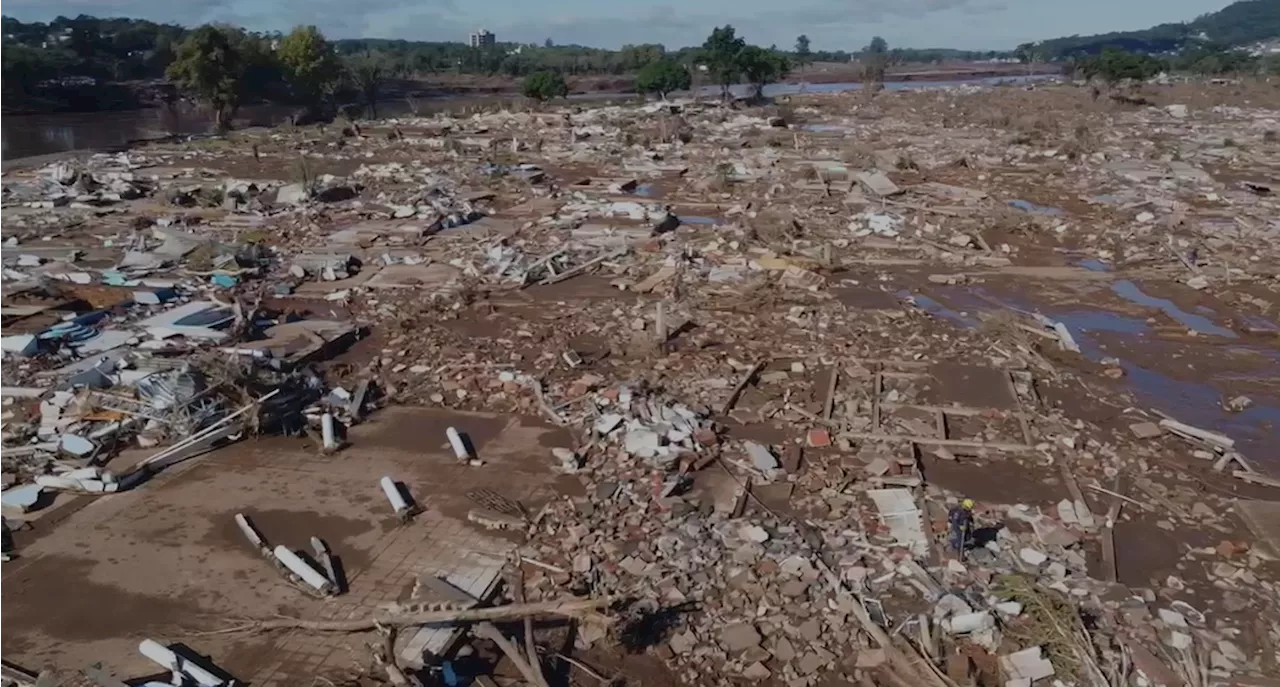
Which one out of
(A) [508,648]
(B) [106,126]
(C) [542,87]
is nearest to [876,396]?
(A) [508,648]

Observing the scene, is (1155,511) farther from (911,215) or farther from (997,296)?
(911,215)

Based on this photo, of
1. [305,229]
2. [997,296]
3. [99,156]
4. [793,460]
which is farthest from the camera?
[99,156]

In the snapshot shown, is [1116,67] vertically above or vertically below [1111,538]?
above

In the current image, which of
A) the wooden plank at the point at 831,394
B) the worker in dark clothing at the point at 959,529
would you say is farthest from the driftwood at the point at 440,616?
the wooden plank at the point at 831,394

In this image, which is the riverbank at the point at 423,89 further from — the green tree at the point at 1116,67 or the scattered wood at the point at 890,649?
the scattered wood at the point at 890,649

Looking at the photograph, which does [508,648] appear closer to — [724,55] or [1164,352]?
[1164,352]

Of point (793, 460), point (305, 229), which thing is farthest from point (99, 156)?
point (793, 460)
